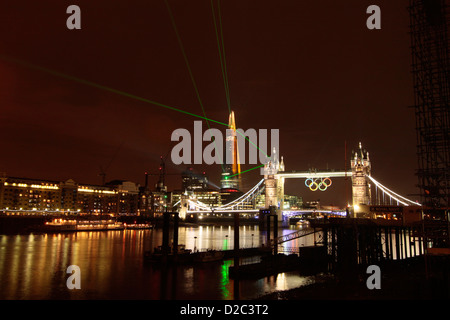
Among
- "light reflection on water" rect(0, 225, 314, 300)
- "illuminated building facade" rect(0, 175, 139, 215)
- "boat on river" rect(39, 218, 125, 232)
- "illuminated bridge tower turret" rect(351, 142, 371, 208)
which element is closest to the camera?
"light reflection on water" rect(0, 225, 314, 300)

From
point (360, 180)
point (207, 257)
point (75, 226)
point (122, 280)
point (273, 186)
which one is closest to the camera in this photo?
point (122, 280)

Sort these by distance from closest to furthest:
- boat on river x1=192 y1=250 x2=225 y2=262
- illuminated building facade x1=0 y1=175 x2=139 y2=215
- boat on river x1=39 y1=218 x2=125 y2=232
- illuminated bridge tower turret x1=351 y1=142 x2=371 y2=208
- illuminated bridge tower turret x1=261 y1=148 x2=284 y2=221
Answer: boat on river x1=192 y1=250 x2=225 y2=262, boat on river x1=39 y1=218 x2=125 y2=232, illuminated bridge tower turret x1=351 y1=142 x2=371 y2=208, illuminated building facade x1=0 y1=175 x2=139 y2=215, illuminated bridge tower turret x1=261 y1=148 x2=284 y2=221

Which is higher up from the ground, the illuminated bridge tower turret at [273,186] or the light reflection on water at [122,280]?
the illuminated bridge tower turret at [273,186]

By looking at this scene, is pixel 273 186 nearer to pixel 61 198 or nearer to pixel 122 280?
pixel 61 198

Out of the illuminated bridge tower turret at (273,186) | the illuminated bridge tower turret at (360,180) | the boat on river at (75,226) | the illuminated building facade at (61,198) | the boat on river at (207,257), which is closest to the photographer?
the boat on river at (207,257)

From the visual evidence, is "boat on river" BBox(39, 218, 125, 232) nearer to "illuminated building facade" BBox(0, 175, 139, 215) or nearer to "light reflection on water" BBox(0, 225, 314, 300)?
"illuminated building facade" BBox(0, 175, 139, 215)

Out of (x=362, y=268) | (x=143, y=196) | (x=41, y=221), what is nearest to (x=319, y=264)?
(x=362, y=268)

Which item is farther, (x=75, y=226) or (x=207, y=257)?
(x=75, y=226)

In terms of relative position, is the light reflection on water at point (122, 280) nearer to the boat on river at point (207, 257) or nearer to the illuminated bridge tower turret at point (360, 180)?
the boat on river at point (207, 257)

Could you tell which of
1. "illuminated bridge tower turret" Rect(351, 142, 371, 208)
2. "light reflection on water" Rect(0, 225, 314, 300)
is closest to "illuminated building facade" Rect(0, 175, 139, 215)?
"light reflection on water" Rect(0, 225, 314, 300)

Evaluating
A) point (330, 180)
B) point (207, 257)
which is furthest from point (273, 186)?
point (207, 257)

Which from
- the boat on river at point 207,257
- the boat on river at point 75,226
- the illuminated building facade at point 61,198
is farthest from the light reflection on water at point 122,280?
the illuminated building facade at point 61,198

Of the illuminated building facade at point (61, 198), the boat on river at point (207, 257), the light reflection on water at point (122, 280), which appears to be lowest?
the light reflection on water at point (122, 280)
